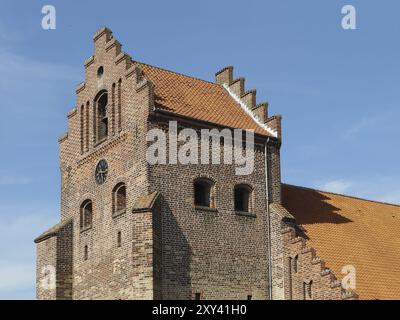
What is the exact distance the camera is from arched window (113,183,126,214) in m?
30.0

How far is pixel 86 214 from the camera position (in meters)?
31.9

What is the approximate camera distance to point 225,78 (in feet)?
119

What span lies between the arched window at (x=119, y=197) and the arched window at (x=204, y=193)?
2596 mm

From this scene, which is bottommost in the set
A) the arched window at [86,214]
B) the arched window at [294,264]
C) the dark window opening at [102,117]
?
the arched window at [294,264]

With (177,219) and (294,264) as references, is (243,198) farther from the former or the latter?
(177,219)

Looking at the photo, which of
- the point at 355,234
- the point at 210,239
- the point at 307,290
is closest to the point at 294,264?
the point at 307,290

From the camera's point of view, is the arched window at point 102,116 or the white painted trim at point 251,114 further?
the white painted trim at point 251,114

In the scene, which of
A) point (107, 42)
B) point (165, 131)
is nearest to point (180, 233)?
point (165, 131)

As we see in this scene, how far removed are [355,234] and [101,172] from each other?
34.4 ft

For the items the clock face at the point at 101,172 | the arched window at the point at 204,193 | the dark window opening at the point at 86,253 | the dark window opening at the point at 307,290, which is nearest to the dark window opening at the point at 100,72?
the clock face at the point at 101,172

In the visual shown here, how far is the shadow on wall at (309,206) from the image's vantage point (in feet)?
109

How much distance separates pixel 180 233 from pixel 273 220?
424cm

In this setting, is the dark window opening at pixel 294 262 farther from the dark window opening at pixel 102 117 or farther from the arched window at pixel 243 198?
the dark window opening at pixel 102 117

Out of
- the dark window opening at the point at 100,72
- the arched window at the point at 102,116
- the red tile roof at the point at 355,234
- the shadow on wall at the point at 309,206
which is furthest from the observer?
the shadow on wall at the point at 309,206
